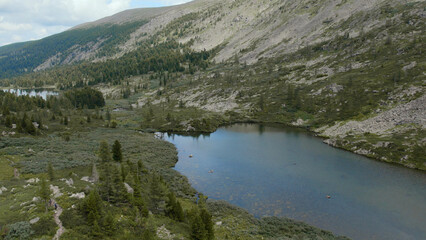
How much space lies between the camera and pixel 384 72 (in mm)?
103688

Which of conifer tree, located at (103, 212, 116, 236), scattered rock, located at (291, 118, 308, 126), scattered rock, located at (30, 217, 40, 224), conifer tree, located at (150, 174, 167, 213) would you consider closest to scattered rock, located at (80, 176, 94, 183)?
conifer tree, located at (150, 174, 167, 213)

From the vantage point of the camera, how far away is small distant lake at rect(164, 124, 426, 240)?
1575 inches

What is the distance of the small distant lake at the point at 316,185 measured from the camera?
40.0 m

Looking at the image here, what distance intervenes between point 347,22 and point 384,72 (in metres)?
85.7

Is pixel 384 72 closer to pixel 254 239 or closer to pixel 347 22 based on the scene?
pixel 347 22

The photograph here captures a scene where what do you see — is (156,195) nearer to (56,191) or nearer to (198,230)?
(198,230)

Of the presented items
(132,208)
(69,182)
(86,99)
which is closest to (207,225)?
(132,208)

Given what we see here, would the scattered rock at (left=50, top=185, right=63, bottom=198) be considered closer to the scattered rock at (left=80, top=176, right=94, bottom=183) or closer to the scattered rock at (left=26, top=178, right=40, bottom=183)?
the scattered rock at (left=26, top=178, right=40, bottom=183)

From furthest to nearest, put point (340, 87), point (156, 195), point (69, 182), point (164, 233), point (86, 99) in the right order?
point (86, 99)
point (340, 87)
point (69, 182)
point (156, 195)
point (164, 233)

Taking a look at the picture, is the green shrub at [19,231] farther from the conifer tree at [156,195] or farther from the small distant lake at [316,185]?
the small distant lake at [316,185]

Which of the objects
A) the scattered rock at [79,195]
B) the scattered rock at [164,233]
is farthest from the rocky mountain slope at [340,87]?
the scattered rock at [79,195]

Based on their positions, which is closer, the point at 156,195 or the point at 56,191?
the point at 56,191

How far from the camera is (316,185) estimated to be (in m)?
52.4

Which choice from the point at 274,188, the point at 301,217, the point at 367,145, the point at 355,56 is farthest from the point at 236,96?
the point at 301,217
